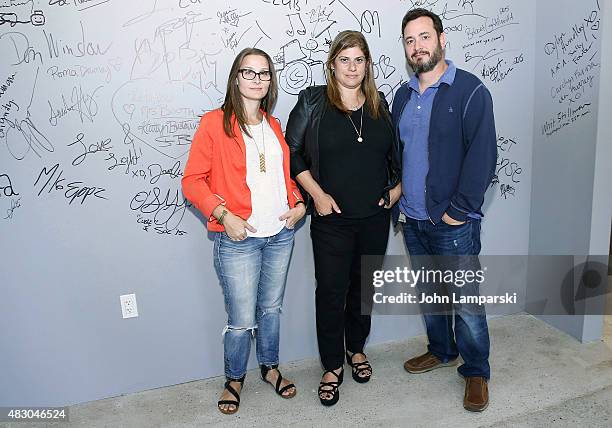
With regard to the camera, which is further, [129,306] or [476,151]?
[129,306]

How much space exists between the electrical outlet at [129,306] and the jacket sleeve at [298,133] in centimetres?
91

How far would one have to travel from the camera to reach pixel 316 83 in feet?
7.79

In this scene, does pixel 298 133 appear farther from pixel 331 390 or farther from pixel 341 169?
pixel 331 390

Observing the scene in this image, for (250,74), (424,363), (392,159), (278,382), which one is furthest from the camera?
(424,363)

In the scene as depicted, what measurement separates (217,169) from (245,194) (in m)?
0.15

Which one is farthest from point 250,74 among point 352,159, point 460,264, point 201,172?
point 460,264

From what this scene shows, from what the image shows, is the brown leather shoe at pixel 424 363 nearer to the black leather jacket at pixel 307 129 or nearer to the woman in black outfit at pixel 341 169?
the woman in black outfit at pixel 341 169

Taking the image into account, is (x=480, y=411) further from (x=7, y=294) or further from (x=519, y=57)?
(x=7, y=294)

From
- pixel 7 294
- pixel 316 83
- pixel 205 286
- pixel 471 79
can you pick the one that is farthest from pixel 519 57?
pixel 7 294

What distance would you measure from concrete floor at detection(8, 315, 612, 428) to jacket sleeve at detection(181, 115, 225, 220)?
0.89 meters

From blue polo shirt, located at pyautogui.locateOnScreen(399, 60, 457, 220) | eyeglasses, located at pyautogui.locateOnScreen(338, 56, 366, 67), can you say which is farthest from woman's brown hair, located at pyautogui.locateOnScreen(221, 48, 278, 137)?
blue polo shirt, located at pyautogui.locateOnScreen(399, 60, 457, 220)

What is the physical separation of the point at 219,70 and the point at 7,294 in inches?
50.1

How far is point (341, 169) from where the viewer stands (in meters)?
2.11

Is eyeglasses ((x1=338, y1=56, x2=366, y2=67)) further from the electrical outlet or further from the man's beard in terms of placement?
the electrical outlet
